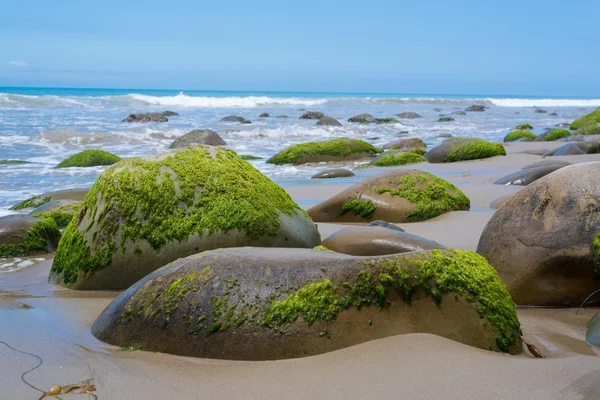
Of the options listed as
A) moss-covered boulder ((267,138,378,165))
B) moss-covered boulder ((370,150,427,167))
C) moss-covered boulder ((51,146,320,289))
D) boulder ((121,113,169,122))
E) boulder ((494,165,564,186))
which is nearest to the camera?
moss-covered boulder ((51,146,320,289))

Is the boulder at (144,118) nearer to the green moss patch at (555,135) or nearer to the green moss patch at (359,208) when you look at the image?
the green moss patch at (555,135)

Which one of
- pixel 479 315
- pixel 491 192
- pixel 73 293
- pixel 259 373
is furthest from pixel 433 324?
pixel 491 192

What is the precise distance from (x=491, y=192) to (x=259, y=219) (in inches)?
180

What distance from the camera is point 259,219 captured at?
4.51m

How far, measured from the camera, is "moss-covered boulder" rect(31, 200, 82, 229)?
6.75m

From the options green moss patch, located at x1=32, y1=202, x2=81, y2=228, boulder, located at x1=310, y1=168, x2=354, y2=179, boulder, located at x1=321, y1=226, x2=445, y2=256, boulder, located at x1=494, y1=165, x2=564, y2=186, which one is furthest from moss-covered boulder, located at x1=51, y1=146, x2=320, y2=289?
boulder, located at x1=310, y1=168, x2=354, y2=179

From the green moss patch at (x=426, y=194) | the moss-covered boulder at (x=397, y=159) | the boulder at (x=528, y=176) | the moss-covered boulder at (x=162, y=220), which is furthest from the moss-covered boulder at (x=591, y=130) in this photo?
the moss-covered boulder at (x=162, y=220)

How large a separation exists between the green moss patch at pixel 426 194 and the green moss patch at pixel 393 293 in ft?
12.3

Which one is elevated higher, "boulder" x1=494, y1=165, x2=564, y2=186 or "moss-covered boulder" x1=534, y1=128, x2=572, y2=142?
"boulder" x1=494, y1=165, x2=564, y2=186

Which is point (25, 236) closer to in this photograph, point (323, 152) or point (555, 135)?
point (323, 152)

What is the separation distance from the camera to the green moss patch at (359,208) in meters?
6.89

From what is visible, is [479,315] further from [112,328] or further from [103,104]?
[103,104]

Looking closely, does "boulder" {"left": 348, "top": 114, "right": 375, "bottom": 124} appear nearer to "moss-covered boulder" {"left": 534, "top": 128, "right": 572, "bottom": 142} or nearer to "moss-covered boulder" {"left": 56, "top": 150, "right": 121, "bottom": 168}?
"moss-covered boulder" {"left": 534, "top": 128, "right": 572, "bottom": 142}

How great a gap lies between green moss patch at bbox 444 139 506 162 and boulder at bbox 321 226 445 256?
8562mm
